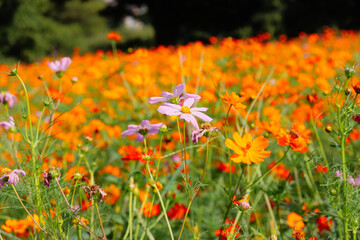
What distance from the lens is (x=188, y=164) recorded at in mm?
1148

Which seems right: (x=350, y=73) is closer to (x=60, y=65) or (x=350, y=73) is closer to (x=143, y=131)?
(x=143, y=131)

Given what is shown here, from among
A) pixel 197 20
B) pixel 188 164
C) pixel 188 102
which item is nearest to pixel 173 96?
pixel 188 102

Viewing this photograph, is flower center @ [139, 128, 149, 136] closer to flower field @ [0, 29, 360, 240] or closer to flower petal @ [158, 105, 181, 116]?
flower field @ [0, 29, 360, 240]

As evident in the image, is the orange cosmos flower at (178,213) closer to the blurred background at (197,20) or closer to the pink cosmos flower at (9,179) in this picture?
the pink cosmos flower at (9,179)

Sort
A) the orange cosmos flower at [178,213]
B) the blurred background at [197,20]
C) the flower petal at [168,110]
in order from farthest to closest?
the blurred background at [197,20] < the orange cosmos flower at [178,213] < the flower petal at [168,110]

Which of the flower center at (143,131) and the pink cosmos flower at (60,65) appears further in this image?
the pink cosmos flower at (60,65)

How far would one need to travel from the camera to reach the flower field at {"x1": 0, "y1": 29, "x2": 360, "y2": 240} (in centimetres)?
69

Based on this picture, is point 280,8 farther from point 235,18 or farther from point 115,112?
point 115,112

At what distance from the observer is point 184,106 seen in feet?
2.13

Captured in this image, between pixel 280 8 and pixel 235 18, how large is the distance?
167 centimetres

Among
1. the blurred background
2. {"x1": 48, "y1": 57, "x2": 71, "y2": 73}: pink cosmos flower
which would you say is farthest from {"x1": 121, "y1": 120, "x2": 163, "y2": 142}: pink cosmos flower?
the blurred background

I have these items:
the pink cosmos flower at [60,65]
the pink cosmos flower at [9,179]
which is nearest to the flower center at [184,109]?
the pink cosmos flower at [9,179]

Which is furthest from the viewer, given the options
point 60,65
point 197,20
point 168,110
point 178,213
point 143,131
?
point 197,20

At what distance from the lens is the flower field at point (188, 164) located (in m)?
0.69
